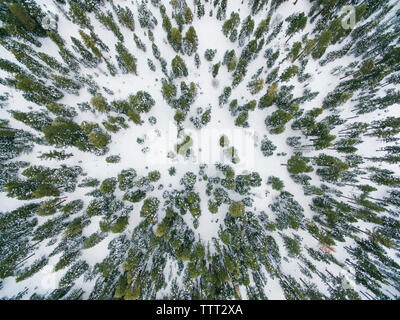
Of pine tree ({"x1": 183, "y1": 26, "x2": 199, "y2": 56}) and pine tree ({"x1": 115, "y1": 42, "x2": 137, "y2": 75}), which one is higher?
pine tree ({"x1": 183, "y1": 26, "x2": 199, "y2": 56})

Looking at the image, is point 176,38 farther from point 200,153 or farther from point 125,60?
point 200,153

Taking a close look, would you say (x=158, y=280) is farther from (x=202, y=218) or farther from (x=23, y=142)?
(x=23, y=142)

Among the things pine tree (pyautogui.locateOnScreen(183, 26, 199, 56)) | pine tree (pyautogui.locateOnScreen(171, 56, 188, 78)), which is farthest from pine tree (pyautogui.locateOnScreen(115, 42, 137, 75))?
pine tree (pyautogui.locateOnScreen(183, 26, 199, 56))

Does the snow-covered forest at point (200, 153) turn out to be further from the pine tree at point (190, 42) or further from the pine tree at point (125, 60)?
→ the pine tree at point (125, 60)

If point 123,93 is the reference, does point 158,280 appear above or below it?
below

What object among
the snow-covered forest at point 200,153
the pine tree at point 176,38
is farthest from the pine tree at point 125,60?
the pine tree at point 176,38

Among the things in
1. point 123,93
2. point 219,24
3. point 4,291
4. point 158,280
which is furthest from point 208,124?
point 4,291

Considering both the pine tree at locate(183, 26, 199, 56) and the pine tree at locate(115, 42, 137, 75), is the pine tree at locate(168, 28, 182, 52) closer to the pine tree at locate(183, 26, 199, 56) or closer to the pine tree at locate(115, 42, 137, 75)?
the pine tree at locate(183, 26, 199, 56)

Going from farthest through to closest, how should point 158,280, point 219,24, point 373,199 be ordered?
1. point 219,24
2. point 373,199
3. point 158,280
